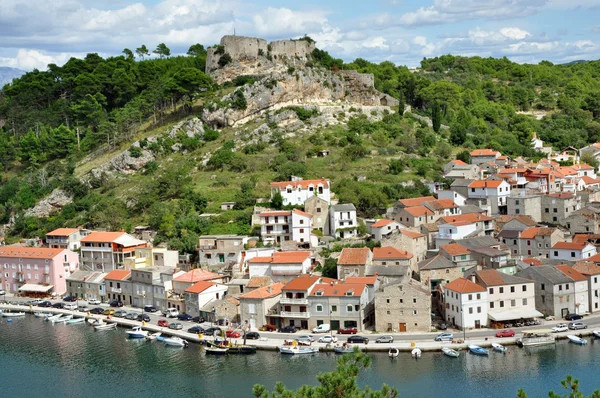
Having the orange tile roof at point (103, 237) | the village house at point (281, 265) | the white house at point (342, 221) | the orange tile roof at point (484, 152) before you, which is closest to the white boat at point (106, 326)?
the village house at point (281, 265)

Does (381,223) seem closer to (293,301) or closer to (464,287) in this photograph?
(293,301)

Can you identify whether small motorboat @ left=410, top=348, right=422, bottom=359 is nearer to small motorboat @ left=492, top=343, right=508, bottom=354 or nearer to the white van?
small motorboat @ left=492, top=343, right=508, bottom=354

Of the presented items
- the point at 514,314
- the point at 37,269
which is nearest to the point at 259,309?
the point at 514,314

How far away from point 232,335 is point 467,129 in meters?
37.3

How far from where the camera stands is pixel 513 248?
40.2 meters

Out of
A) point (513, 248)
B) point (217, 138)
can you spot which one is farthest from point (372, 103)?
point (513, 248)

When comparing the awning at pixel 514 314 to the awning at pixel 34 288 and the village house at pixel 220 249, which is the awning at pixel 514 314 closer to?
the village house at pixel 220 249

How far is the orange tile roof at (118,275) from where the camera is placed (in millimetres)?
40750

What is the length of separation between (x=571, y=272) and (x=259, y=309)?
14237 mm

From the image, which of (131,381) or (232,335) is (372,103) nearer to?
(232,335)

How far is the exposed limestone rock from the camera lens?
2112 inches

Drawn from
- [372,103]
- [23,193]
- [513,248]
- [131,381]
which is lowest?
[131,381]

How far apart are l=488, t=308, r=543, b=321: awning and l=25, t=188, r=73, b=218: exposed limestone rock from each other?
3325cm

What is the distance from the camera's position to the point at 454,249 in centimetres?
3656
